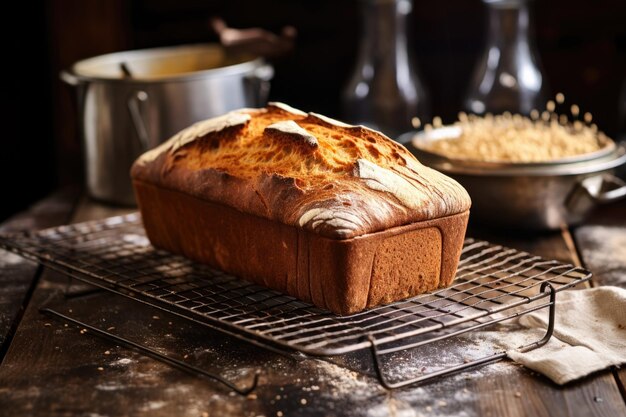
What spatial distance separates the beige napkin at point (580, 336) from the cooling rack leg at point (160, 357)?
17.5 inches

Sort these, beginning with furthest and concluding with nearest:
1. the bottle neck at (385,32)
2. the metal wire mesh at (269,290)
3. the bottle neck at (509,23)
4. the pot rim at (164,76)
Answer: the bottle neck at (385,32), the bottle neck at (509,23), the pot rim at (164,76), the metal wire mesh at (269,290)

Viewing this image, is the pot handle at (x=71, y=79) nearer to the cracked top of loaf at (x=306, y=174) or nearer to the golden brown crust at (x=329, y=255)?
the cracked top of loaf at (x=306, y=174)

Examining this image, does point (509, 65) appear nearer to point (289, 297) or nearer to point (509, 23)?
point (509, 23)

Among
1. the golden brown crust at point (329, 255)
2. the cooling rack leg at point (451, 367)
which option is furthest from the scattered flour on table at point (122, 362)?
the cooling rack leg at point (451, 367)

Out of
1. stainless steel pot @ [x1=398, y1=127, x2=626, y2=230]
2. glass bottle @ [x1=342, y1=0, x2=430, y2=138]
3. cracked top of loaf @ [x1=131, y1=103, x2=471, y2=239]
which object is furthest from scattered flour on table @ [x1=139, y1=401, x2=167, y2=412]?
glass bottle @ [x1=342, y1=0, x2=430, y2=138]

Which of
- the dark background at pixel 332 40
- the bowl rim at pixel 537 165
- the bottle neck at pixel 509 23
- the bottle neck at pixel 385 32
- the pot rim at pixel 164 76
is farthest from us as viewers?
the dark background at pixel 332 40

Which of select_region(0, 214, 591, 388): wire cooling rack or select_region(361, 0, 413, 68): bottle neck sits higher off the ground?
select_region(361, 0, 413, 68): bottle neck

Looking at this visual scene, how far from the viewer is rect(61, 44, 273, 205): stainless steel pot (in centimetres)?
243

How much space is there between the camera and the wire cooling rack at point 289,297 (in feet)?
4.70

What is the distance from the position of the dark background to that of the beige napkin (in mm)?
1430

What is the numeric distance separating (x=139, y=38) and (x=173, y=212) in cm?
134

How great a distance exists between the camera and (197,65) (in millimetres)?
2770

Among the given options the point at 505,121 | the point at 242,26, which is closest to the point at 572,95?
the point at 505,121

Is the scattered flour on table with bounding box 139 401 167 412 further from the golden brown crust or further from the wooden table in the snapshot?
the golden brown crust
